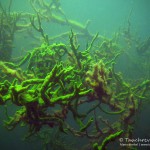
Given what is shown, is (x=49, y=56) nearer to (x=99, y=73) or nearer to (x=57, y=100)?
(x=99, y=73)

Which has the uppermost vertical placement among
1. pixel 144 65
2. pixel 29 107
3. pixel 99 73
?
pixel 144 65

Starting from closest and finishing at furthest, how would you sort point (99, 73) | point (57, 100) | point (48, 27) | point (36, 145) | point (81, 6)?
point (57, 100)
point (99, 73)
point (36, 145)
point (48, 27)
point (81, 6)

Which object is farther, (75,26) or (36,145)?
(75,26)

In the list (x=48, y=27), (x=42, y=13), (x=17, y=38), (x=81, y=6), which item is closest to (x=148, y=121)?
(x=42, y=13)

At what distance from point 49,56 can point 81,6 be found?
4033 inches

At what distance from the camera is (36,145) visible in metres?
7.73

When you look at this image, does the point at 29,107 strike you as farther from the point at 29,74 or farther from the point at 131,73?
the point at 131,73

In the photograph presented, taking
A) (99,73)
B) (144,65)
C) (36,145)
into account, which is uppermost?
(144,65)

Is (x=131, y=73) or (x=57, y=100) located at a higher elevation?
(x=131, y=73)

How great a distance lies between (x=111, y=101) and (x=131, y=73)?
835 centimetres

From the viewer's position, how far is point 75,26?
524 inches

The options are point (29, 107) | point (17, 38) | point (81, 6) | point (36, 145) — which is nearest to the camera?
point (29, 107)

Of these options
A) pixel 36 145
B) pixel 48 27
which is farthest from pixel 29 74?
pixel 48 27

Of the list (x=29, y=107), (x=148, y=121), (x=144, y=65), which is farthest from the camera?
(x=144, y=65)
